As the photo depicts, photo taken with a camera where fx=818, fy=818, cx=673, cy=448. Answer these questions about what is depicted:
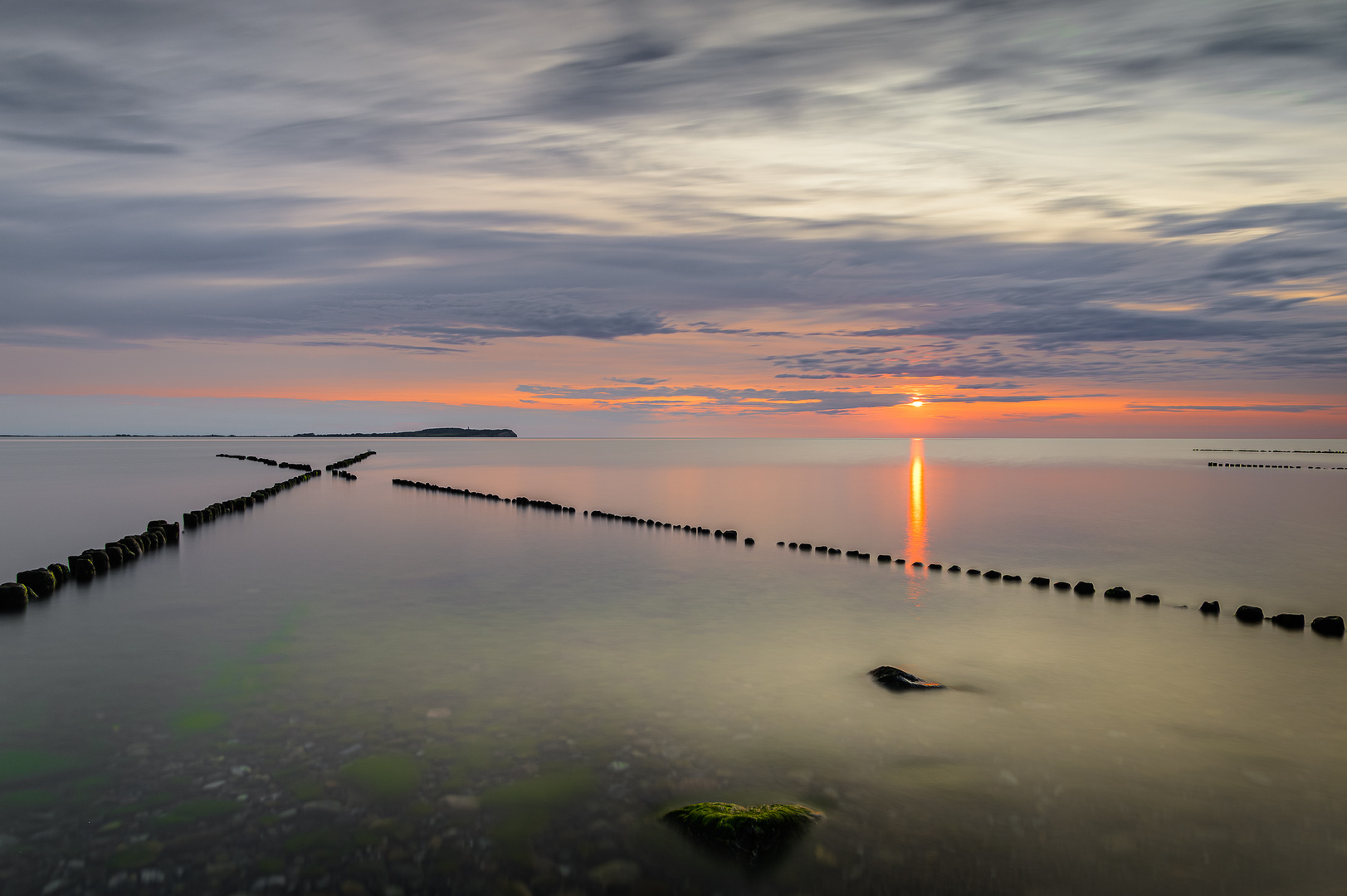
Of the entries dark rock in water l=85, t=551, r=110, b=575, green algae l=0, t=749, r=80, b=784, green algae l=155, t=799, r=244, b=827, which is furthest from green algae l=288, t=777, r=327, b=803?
dark rock in water l=85, t=551, r=110, b=575

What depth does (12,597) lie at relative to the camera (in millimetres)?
15453

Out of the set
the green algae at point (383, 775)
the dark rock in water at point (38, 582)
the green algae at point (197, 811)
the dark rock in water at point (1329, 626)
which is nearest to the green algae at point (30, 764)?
the green algae at point (197, 811)

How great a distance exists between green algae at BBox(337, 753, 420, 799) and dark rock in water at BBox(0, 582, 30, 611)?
1160 centimetres

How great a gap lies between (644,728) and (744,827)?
283cm

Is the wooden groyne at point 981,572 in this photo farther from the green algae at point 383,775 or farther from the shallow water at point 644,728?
the green algae at point 383,775

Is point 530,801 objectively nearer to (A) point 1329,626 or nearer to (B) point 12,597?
(B) point 12,597

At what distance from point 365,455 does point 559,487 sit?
195 ft

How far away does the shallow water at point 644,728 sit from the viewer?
6535 mm

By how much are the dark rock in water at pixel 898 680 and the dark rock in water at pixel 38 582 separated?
16.6 metres

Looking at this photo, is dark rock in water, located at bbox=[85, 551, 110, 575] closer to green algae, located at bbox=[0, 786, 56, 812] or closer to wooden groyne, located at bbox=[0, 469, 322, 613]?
wooden groyne, located at bbox=[0, 469, 322, 613]

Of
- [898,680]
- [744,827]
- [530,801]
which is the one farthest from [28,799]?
[898,680]

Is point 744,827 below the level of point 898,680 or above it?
above

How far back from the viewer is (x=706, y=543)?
27.5 metres

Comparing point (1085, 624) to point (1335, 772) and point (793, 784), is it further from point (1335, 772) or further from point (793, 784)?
point (793, 784)
